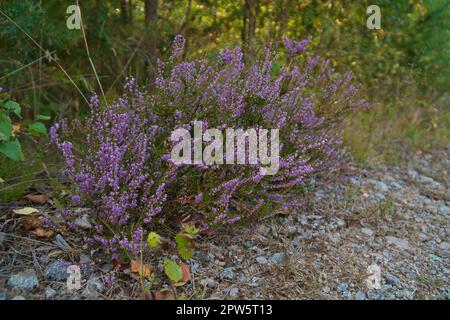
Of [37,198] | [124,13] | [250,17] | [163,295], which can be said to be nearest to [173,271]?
[163,295]

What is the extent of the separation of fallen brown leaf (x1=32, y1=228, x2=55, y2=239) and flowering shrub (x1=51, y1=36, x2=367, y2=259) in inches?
4.0

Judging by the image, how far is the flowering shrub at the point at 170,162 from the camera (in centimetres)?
200

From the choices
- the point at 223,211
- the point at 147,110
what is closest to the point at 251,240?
the point at 223,211

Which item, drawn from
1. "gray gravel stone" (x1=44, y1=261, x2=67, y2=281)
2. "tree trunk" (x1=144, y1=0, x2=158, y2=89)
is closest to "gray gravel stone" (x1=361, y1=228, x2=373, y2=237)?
"gray gravel stone" (x1=44, y1=261, x2=67, y2=281)

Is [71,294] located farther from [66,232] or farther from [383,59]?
[383,59]

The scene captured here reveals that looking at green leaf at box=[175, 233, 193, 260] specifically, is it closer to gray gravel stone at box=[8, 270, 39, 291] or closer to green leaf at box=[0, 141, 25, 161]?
gray gravel stone at box=[8, 270, 39, 291]

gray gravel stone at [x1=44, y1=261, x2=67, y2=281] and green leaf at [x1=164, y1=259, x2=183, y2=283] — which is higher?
green leaf at [x1=164, y1=259, x2=183, y2=283]

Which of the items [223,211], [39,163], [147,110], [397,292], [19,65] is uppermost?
[19,65]

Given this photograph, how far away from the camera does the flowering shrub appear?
2002mm

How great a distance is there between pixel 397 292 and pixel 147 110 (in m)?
1.43

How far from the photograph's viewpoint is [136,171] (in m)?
2.05

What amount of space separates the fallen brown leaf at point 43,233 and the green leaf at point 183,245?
2.02ft

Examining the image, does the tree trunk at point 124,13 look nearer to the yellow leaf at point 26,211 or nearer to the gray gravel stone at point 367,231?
the yellow leaf at point 26,211

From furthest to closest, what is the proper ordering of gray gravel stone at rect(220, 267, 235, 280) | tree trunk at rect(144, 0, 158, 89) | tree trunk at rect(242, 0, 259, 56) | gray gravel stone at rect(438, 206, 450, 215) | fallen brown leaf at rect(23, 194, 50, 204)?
tree trunk at rect(242, 0, 259, 56) < tree trunk at rect(144, 0, 158, 89) < gray gravel stone at rect(438, 206, 450, 215) < fallen brown leaf at rect(23, 194, 50, 204) < gray gravel stone at rect(220, 267, 235, 280)
